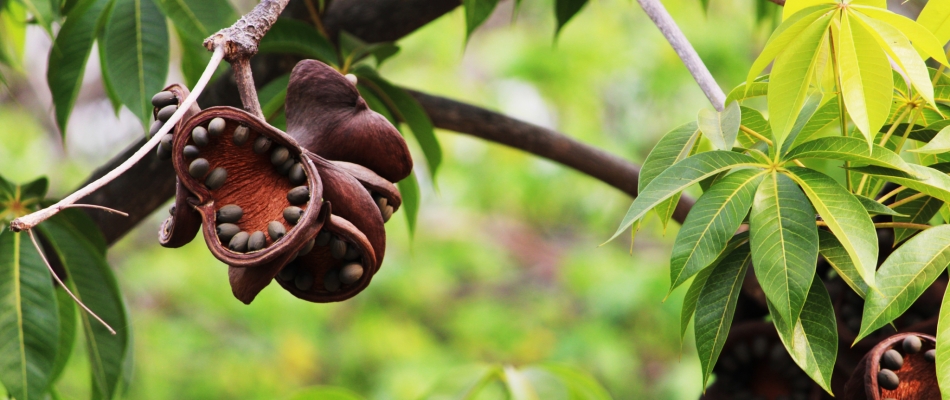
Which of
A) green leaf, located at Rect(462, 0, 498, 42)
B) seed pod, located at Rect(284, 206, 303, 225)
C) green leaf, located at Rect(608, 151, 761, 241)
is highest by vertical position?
green leaf, located at Rect(462, 0, 498, 42)

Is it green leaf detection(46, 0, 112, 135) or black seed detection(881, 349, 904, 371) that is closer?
black seed detection(881, 349, 904, 371)

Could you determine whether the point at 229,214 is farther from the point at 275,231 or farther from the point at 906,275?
the point at 906,275

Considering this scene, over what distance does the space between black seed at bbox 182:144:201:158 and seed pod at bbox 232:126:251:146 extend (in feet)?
0.07

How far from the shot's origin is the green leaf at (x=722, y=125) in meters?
0.57

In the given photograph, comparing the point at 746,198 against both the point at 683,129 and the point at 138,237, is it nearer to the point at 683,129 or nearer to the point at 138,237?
the point at 683,129

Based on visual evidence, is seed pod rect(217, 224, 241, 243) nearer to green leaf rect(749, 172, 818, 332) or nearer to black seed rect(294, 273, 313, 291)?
black seed rect(294, 273, 313, 291)

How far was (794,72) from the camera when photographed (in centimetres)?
58

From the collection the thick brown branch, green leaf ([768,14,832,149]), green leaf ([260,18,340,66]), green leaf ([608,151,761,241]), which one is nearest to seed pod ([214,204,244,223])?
green leaf ([608,151,761,241])

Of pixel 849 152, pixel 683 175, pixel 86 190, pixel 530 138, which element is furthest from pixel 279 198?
pixel 530 138

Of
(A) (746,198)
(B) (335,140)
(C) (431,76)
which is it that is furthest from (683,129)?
(C) (431,76)

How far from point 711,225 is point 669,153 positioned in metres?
0.08

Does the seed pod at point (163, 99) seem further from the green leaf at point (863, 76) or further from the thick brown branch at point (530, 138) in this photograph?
the thick brown branch at point (530, 138)

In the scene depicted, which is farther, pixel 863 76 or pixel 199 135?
pixel 863 76

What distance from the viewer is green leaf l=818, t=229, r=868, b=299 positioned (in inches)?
23.4
